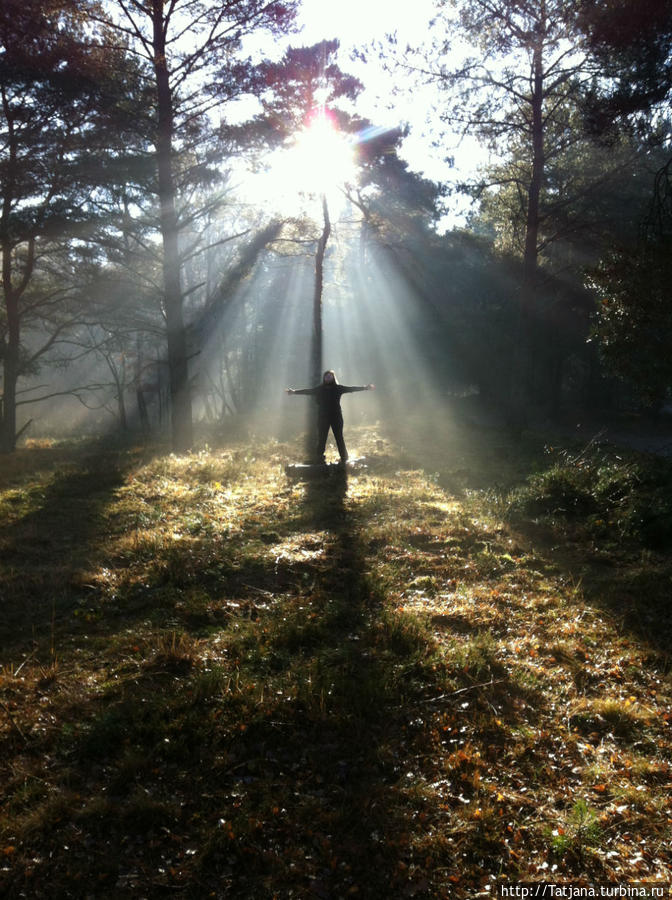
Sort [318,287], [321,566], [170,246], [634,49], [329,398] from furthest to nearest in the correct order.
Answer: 1. [318,287]
2. [170,246]
3. [329,398]
4. [634,49]
5. [321,566]

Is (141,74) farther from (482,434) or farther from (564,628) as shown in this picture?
(564,628)

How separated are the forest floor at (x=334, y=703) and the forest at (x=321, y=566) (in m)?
0.02

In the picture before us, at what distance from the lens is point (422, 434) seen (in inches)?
796

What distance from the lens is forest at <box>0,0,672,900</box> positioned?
3.32 metres

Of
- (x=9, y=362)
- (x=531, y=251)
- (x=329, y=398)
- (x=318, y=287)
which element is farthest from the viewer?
(x=318, y=287)

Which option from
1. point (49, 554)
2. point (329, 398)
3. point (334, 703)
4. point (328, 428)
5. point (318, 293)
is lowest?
point (334, 703)

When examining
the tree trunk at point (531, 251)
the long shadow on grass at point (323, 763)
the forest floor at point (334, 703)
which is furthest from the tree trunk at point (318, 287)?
the long shadow on grass at point (323, 763)

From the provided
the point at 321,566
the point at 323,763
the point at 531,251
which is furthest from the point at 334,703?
the point at 531,251

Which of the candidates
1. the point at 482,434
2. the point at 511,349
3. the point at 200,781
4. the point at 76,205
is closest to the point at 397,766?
the point at 200,781

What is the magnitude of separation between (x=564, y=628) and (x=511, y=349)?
89.4ft

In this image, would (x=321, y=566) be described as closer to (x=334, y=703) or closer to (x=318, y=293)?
(x=334, y=703)

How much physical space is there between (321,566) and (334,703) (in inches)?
114

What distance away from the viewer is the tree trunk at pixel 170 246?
1518 centimetres

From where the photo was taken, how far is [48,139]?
1661cm
